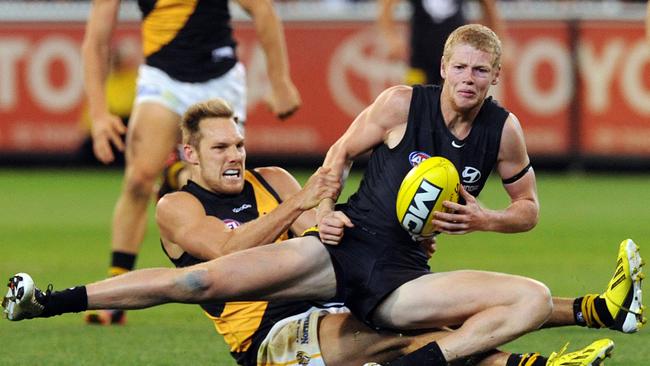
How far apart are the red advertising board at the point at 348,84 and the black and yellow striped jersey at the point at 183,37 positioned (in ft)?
28.7

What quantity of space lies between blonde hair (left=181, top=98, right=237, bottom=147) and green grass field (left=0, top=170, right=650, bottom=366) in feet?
3.69

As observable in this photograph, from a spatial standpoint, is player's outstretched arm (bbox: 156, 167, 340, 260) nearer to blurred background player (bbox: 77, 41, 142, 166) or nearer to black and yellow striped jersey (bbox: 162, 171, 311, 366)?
black and yellow striped jersey (bbox: 162, 171, 311, 366)

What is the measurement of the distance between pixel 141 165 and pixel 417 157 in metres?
2.88

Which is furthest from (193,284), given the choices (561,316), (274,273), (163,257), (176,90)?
(163,257)

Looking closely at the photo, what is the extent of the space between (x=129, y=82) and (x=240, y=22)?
1608 millimetres

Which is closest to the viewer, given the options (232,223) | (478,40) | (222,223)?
(478,40)

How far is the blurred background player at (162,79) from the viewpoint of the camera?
8836mm

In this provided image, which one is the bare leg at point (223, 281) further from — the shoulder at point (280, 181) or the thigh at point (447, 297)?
the shoulder at point (280, 181)

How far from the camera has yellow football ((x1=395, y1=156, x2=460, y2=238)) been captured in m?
6.12

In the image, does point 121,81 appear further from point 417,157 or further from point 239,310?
point 417,157

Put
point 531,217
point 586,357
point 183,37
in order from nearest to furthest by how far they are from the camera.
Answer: point 586,357 → point 531,217 → point 183,37

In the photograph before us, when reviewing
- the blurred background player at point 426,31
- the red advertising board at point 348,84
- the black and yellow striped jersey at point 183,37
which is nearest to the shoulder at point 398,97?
the black and yellow striped jersey at point 183,37

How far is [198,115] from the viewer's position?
7195 millimetres

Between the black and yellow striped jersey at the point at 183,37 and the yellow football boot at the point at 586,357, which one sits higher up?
the black and yellow striped jersey at the point at 183,37
